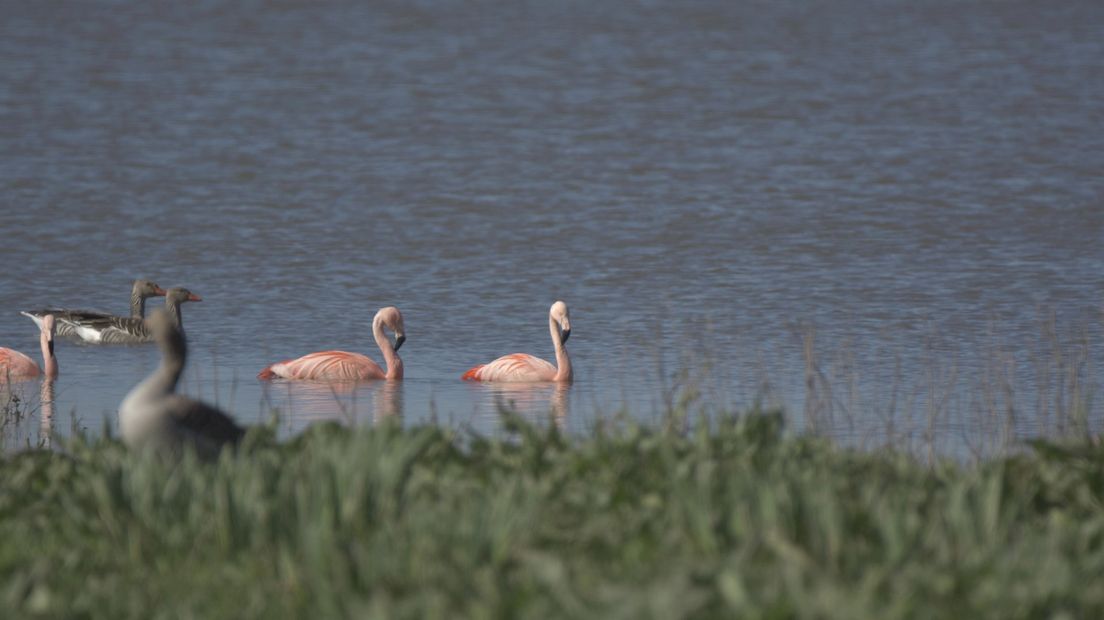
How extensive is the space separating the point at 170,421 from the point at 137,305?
11.4m

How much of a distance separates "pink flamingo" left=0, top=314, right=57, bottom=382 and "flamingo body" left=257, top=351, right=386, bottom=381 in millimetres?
1934

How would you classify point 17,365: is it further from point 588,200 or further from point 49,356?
point 588,200

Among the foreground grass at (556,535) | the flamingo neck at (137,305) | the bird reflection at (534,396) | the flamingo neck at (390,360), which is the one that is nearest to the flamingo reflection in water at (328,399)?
the flamingo neck at (390,360)

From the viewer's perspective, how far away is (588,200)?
2559cm

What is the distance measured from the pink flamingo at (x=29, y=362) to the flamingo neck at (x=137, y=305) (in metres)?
2.60

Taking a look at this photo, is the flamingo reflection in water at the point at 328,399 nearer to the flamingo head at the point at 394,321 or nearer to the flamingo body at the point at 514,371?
the flamingo body at the point at 514,371

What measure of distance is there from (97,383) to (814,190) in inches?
548

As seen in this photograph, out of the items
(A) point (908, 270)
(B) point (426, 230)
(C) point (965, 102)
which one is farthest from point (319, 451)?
(C) point (965, 102)

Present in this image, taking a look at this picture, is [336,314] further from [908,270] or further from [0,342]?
[908,270]

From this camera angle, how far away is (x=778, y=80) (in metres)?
35.9

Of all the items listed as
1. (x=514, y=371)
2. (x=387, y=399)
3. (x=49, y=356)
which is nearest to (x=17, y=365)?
(x=49, y=356)

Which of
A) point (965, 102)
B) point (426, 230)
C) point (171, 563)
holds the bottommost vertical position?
point (171, 563)

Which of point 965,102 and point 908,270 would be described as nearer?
point 908,270

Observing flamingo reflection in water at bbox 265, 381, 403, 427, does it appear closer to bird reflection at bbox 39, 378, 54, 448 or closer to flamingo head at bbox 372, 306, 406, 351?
flamingo head at bbox 372, 306, 406, 351
